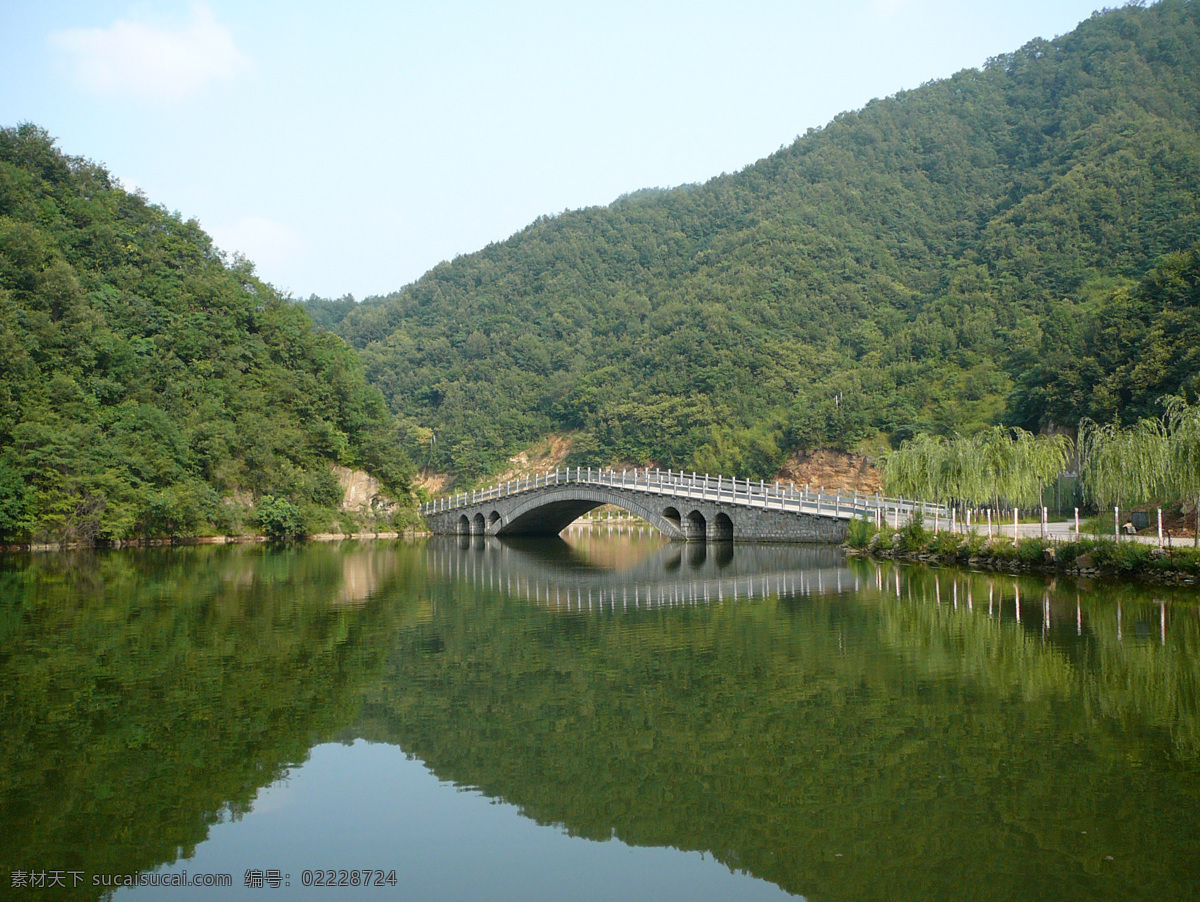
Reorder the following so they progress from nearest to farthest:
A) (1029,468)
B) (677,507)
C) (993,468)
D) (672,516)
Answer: (1029,468)
(993,468)
(677,507)
(672,516)

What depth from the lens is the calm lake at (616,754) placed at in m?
6.50

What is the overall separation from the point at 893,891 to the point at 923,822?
107 centimetres

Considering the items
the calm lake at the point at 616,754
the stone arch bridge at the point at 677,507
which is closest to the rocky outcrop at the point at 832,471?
the stone arch bridge at the point at 677,507

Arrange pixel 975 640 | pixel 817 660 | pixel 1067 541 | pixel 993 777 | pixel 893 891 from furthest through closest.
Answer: pixel 1067 541 < pixel 975 640 < pixel 817 660 < pixel 993 777 < pixel 893 891

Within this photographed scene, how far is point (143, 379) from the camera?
1766 inches

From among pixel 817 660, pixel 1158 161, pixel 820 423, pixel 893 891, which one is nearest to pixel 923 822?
pixel 893 891

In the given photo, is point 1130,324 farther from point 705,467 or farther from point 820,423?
point 705,467

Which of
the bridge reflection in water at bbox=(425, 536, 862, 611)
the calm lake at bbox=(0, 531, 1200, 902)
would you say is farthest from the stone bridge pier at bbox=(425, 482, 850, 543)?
the calm lake at bbox=(0, 531, 1200, 902)

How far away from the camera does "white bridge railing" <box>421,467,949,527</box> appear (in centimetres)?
3256

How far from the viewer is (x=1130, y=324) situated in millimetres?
41219

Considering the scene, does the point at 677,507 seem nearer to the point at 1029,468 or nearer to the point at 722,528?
the point at 722,528

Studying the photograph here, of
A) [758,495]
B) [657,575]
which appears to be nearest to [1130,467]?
[657,575]

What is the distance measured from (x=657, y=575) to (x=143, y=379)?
28750mm

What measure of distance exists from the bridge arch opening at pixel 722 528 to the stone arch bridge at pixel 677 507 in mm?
40
